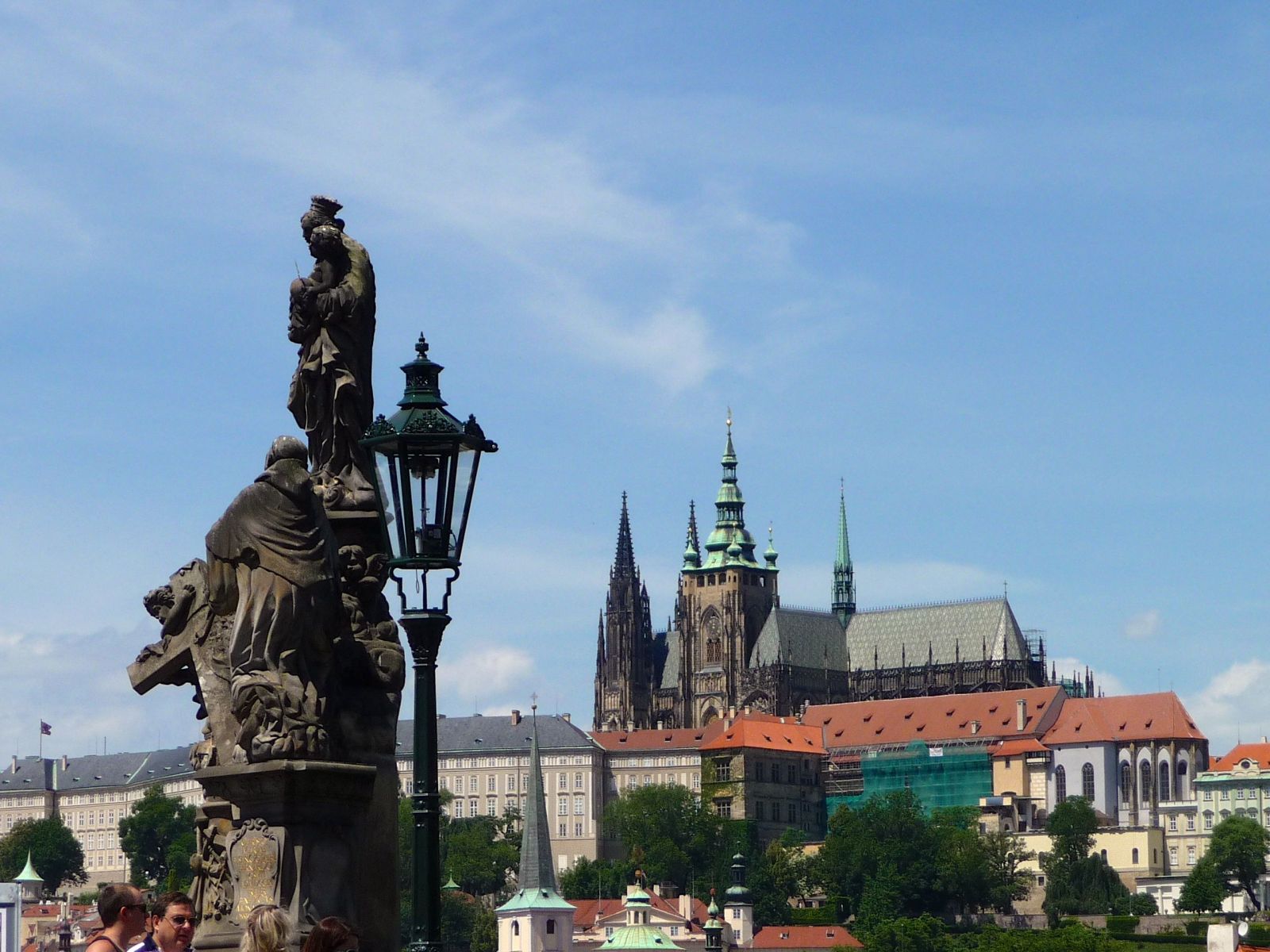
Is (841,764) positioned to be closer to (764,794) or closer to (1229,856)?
(764,794)

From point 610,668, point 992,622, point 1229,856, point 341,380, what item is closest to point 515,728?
point 610,668

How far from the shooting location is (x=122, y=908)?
8.87 meters

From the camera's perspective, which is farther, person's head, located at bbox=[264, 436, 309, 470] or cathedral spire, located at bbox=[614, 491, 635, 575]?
cathedral spire, located at bbox=[614, 491, 635, 575]

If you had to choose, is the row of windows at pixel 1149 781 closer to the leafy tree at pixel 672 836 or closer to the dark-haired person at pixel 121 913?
the leafy tree at pixel 672 836

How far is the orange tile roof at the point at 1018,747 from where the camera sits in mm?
172125

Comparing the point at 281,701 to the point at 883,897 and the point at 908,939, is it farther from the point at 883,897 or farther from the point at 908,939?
the point at 883,897

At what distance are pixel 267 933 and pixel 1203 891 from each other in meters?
151

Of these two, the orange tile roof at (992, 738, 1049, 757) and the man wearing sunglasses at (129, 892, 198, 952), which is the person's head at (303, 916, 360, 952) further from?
the orange tile roof at (992, 738, 1049, 757)

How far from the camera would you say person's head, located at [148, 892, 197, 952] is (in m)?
9.24

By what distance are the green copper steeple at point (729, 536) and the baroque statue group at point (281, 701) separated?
178913 millimetres

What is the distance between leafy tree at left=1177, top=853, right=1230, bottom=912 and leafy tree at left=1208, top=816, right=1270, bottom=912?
1833 mm

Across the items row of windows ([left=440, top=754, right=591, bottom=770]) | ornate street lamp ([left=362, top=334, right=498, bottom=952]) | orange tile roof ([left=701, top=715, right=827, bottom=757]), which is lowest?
ornate street lamp ([left=362, top=334, right=498, bottom=952])

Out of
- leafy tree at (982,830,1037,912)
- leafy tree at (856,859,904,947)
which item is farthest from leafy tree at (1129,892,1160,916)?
leafy tree at (856,859,904,947)

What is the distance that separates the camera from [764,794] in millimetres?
177500
